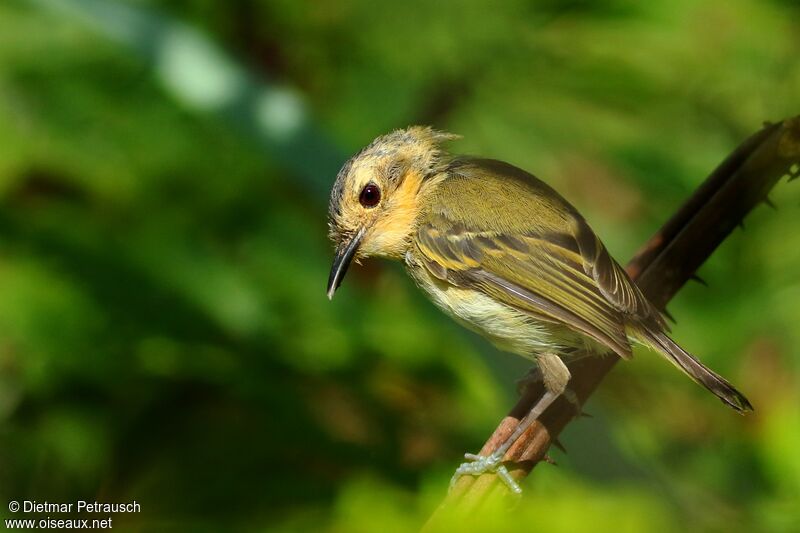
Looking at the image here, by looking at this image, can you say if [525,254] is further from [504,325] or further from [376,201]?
[376,201]

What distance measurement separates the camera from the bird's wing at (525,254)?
2486mm

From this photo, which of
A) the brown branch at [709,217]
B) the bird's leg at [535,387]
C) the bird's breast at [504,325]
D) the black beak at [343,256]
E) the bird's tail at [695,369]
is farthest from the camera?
the black beak at [343,256]

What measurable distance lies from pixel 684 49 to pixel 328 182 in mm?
1485

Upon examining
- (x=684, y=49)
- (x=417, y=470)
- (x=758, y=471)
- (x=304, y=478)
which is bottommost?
(x=304, y=478)

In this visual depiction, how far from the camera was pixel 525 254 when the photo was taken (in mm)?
2639

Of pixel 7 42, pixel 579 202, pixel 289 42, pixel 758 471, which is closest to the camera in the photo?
pixel 758 471

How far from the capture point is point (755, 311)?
290 centimetres

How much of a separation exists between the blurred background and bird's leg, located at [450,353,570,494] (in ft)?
0.77

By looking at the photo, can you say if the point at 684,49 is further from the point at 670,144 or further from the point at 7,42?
the point at 7,42

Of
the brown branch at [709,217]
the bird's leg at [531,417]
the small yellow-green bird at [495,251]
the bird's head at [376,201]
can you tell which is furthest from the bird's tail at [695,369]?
the bird's head at [376,201]

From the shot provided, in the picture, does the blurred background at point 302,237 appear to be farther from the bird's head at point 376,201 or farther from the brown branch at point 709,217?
the brown branch at point 709,217

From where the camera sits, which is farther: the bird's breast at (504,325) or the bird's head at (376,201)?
the bird's head at (376,201)

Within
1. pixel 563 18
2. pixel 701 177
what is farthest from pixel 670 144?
pixel 563 18

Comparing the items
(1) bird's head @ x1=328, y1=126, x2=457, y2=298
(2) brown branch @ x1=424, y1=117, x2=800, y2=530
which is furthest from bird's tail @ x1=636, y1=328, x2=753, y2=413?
(1) bird's head @ x1=328, y1=126, x2=457, y2=298
